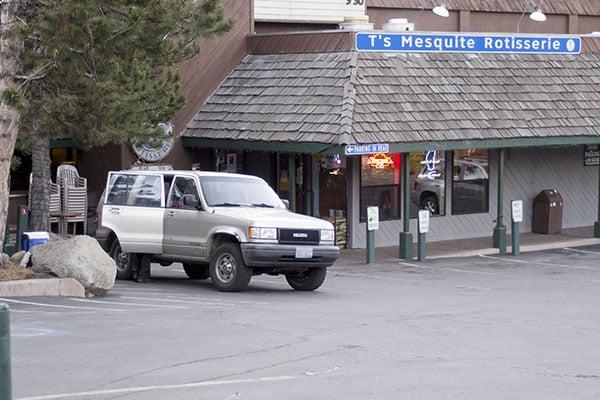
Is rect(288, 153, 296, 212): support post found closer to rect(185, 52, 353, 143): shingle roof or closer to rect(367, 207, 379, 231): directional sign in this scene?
rect(185, 52, 353, 143): shingle roof

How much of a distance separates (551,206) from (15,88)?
57.5 ft

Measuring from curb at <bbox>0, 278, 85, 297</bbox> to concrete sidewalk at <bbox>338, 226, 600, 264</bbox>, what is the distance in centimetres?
855

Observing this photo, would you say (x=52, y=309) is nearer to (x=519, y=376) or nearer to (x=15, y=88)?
(x=15, y=88)

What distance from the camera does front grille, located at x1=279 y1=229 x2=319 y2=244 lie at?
55.0 feet

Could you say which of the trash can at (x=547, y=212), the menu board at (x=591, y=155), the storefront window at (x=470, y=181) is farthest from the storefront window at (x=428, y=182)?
the menu board at (x=591, y=155)

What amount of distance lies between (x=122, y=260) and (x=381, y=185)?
843cm

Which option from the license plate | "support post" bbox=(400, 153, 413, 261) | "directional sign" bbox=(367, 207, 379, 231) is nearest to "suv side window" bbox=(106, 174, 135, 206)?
the license plate

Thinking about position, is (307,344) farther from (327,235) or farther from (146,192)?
(146,192)

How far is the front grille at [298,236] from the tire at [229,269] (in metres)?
0.69

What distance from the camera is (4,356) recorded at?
21.5 ft

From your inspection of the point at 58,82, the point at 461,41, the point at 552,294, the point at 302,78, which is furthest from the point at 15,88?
the point at 461,41

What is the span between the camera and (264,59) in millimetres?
26844

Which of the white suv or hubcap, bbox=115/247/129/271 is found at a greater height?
the white suv

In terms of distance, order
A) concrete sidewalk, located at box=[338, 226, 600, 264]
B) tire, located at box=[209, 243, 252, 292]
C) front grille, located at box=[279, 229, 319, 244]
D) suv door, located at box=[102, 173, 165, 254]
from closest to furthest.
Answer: front grille, located at box=[279, 229, 319, 244] → tire, located at box=[209, 243, 252, 292] → suv door, located at box=[102, 173, 165, 254] → concrete sidewalk, located at box=[338, 226, 600, 264]
